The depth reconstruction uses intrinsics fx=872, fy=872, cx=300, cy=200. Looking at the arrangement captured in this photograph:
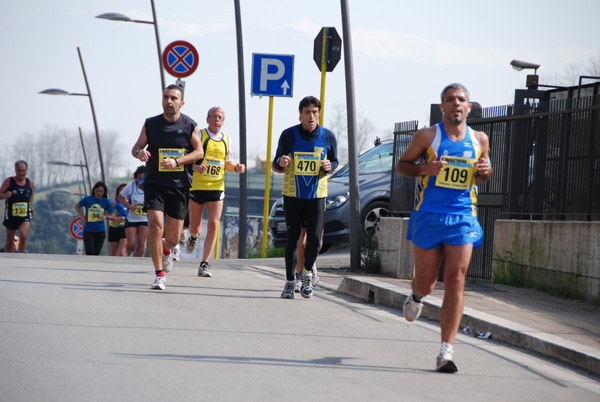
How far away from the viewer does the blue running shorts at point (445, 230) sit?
5.95m

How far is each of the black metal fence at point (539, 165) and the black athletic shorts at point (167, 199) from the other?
4251mm

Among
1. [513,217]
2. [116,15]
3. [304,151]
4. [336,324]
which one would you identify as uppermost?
[116,15]

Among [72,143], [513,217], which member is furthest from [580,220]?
[72,143]

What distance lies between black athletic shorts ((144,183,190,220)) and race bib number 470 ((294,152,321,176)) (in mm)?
1386

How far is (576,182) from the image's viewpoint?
33.1 ft

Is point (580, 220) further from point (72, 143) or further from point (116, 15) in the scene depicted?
point (72, 143)

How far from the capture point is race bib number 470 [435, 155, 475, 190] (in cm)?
600

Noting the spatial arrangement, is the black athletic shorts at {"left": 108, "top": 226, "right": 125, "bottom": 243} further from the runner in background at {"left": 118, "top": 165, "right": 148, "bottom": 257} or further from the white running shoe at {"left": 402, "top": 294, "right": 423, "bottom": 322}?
the white running shoe at {"left": 402, "top": 294, "right": 423, "bottom": 322}

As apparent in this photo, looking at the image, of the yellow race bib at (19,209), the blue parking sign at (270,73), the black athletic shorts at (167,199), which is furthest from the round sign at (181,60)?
the black athletic shorts at (167,199)

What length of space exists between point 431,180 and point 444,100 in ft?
1.92

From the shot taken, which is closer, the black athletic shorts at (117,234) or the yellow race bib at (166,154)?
the yellow race bib at (166,154)

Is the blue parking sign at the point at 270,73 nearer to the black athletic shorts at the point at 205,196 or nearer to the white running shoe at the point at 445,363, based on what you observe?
the black athletic shorts at the point at 205,196

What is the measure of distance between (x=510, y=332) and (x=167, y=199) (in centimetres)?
423

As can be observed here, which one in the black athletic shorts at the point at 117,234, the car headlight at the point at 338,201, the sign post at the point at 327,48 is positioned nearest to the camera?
the sign post at the point at 327,48
